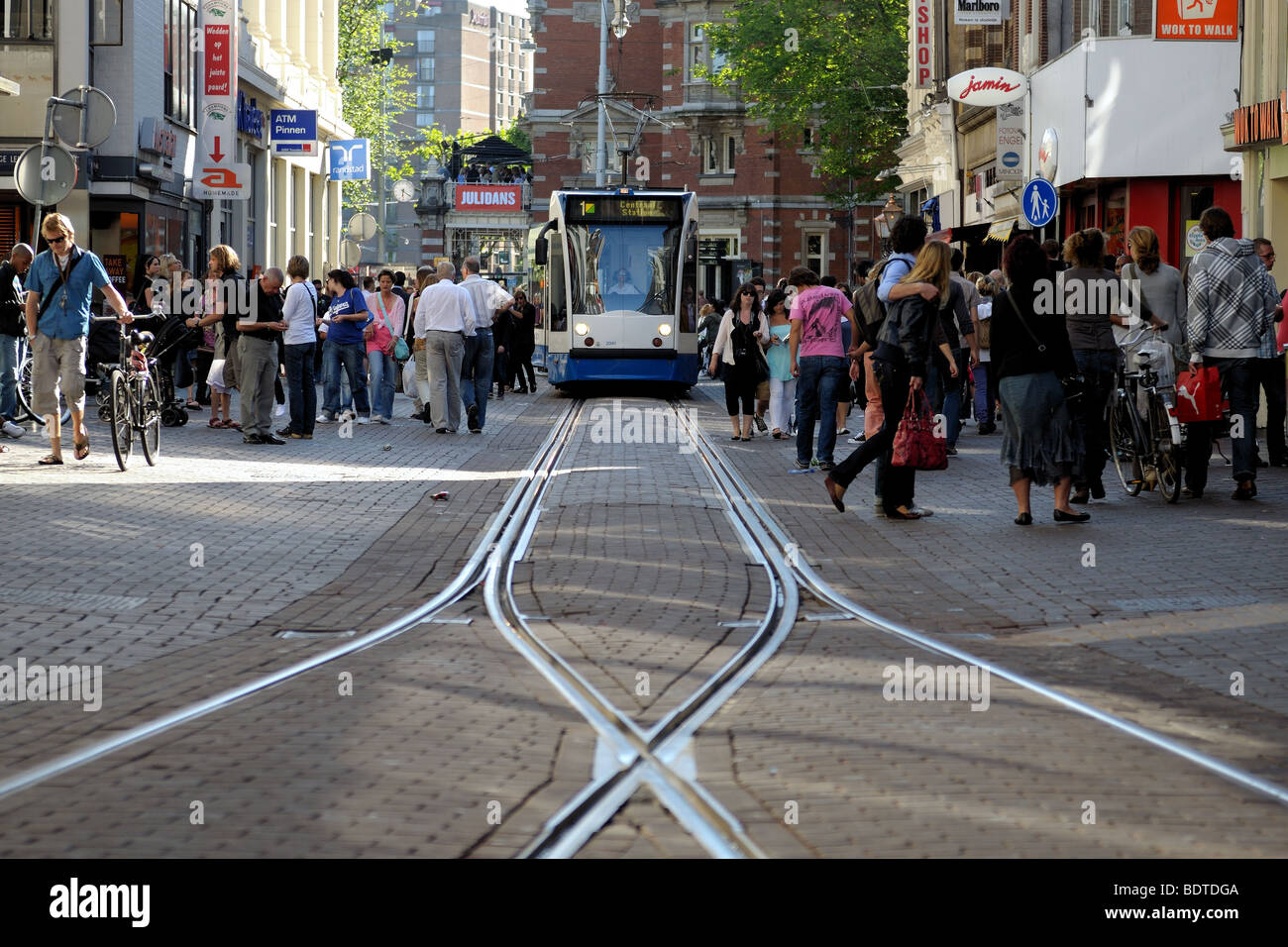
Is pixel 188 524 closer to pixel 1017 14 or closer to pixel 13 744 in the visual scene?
pixel 13 744

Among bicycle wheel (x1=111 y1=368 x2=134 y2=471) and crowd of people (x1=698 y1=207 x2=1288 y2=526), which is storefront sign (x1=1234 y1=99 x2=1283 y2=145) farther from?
bicycle wheel (x1=111 y1=368 x2=134 y2=471)

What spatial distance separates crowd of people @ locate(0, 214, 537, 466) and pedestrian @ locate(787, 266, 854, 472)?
5.41 metres

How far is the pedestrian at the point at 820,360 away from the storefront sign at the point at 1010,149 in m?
14.2

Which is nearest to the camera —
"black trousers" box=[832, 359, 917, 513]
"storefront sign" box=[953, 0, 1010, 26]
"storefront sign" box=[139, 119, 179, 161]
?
"black trousers" box=[832, 359, 917, 513]

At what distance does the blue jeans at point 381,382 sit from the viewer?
22891mm

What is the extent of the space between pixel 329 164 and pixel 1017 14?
18.8m

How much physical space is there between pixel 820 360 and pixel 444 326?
5716 millimetres

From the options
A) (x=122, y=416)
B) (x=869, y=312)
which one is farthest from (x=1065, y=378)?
(x=122, y=416)

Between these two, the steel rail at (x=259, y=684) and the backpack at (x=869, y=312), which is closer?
the steel rail at (x=259, y=684)

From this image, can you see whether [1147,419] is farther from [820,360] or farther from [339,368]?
[339,368]

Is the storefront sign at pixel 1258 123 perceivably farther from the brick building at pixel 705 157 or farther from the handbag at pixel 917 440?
the brick building at pixel 705 157

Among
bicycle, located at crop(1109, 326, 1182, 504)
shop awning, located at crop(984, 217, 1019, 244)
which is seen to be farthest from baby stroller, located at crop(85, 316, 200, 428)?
shop awning, located at crop(984, 217, 1019, 244)

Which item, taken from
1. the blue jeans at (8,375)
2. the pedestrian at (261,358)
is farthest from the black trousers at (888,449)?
the blue jeans at (8,375)

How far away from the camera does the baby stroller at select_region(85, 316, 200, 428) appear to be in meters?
18.8
